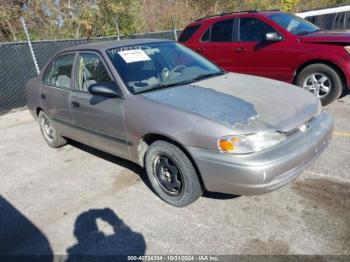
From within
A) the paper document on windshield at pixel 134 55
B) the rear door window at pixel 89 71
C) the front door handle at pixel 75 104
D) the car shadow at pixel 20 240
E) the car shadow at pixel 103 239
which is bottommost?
the car shadow at pixel 20 240

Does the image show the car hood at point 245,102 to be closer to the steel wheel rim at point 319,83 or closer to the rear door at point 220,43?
the steel wheel rim at point 319,83

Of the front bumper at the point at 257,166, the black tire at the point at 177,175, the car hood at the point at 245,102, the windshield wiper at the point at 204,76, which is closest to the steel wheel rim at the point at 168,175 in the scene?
the black tire at the point at 177,175

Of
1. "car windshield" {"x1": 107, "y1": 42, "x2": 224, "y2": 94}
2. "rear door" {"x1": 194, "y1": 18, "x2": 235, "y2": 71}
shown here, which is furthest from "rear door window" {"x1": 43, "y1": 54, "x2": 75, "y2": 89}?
"rear door" {"x1": 194, "y1": 18, "x2": 235, "y2": 71}

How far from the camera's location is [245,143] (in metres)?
2.57

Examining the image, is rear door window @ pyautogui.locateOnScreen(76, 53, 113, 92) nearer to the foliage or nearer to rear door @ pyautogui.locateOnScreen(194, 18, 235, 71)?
rear door @ pyautogui.locateOnScreen(194, 18, 235, 71)

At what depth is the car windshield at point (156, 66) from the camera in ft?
11.4

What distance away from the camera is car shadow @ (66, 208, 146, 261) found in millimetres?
2695

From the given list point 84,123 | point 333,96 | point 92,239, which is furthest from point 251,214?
point 333,96

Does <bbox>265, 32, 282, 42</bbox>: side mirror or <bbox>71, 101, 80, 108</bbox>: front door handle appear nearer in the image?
<bbox>71, 101, 80, 108</bbox>: front door handle

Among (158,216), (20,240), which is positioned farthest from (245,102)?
(20,240)

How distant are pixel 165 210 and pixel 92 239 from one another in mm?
743

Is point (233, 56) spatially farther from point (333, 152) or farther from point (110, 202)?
point (110, 202)

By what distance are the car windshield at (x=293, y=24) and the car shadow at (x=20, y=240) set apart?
211 inches

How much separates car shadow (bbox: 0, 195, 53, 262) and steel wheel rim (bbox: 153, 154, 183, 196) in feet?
3.92
